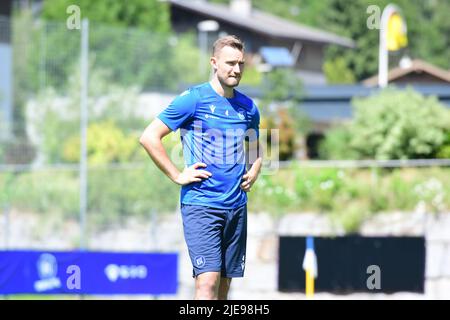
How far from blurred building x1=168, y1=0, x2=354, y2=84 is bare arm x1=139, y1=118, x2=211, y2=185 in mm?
42449

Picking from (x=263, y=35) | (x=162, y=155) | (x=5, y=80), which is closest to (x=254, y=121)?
(x=162, y=155)

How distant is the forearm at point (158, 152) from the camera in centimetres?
714

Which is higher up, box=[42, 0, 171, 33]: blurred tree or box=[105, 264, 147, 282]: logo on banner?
box=[42, 0, 171, 33]: blurred tree

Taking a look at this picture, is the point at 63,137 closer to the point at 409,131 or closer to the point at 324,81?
the point at 409,131

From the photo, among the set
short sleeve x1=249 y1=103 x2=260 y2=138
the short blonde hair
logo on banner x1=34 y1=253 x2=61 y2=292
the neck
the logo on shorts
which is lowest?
logo on banner x1=34 y1=253 x2=61 y2=292

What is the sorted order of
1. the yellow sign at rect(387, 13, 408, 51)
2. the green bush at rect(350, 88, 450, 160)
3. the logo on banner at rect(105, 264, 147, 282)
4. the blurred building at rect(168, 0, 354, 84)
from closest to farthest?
the logo on banner at rect(105, 264, 147, 282), the green bush at rect(350, 88, 450, 160), the yellow sign at rect(387, 13, 408, 51), the blurred building at rect(168, 0, 354, 84)

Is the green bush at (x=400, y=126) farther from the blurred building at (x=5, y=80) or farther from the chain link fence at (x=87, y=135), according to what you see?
the blurred building at (x=5, y=80)

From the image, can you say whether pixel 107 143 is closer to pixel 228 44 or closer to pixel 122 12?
pixel 228 44

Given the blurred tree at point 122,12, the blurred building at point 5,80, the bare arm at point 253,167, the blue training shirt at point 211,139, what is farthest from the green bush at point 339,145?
the blurred tree at point 122,12

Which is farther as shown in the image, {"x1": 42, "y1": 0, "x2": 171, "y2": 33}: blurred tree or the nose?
{"x1": 42, "y1": 0, "x2": 171, "y2": 33}: blurred tree

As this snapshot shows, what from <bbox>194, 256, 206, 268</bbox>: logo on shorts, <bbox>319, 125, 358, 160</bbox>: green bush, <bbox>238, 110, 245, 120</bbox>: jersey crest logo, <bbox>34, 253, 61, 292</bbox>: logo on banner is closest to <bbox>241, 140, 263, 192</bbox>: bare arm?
<bbox>238, 110, 245, 120</bbox>: jersey crest logo

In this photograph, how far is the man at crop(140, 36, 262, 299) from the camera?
7.11 meters

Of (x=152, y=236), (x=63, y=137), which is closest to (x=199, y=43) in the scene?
(x=63, y=137)

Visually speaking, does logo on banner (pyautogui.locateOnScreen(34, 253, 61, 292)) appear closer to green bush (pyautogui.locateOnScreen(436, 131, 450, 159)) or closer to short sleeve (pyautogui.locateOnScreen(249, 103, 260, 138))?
green bush (pyautogui.locateOnScreen(436, 131, 450, 159))
